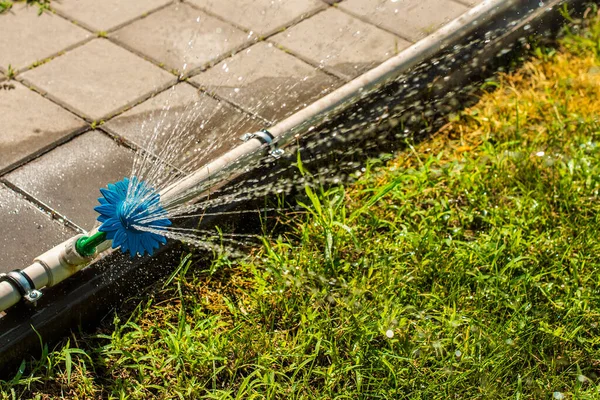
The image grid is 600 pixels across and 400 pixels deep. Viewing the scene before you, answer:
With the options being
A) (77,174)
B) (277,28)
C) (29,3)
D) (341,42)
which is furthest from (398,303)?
(29,3)

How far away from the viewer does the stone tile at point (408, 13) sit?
14.9 ft

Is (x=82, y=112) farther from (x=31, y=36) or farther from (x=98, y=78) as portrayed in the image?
(x=31, y=36)

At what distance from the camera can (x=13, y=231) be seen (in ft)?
10.3

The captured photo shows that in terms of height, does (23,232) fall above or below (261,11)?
below

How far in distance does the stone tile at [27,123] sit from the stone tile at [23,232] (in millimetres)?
235

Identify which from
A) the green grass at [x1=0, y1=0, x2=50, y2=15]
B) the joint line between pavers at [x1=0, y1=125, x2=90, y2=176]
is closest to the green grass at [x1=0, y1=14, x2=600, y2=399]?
the joint line between pavers at [x1=0, y1=125, x2=90, y2=176]

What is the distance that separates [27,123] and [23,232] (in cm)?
69

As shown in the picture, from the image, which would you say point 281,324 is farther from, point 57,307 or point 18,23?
point 18,23

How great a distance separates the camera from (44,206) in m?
3.26

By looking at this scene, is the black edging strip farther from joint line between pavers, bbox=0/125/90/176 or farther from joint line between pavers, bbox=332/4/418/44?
joint line between pavers, bbox=332/4/418/44

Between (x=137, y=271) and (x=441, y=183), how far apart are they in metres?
1.40

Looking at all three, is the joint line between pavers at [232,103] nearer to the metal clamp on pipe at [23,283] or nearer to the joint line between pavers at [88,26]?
the joint line between pavers at [88,26]

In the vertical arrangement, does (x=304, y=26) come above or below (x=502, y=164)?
above

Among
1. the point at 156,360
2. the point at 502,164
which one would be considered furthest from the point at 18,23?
the point at 502,164
